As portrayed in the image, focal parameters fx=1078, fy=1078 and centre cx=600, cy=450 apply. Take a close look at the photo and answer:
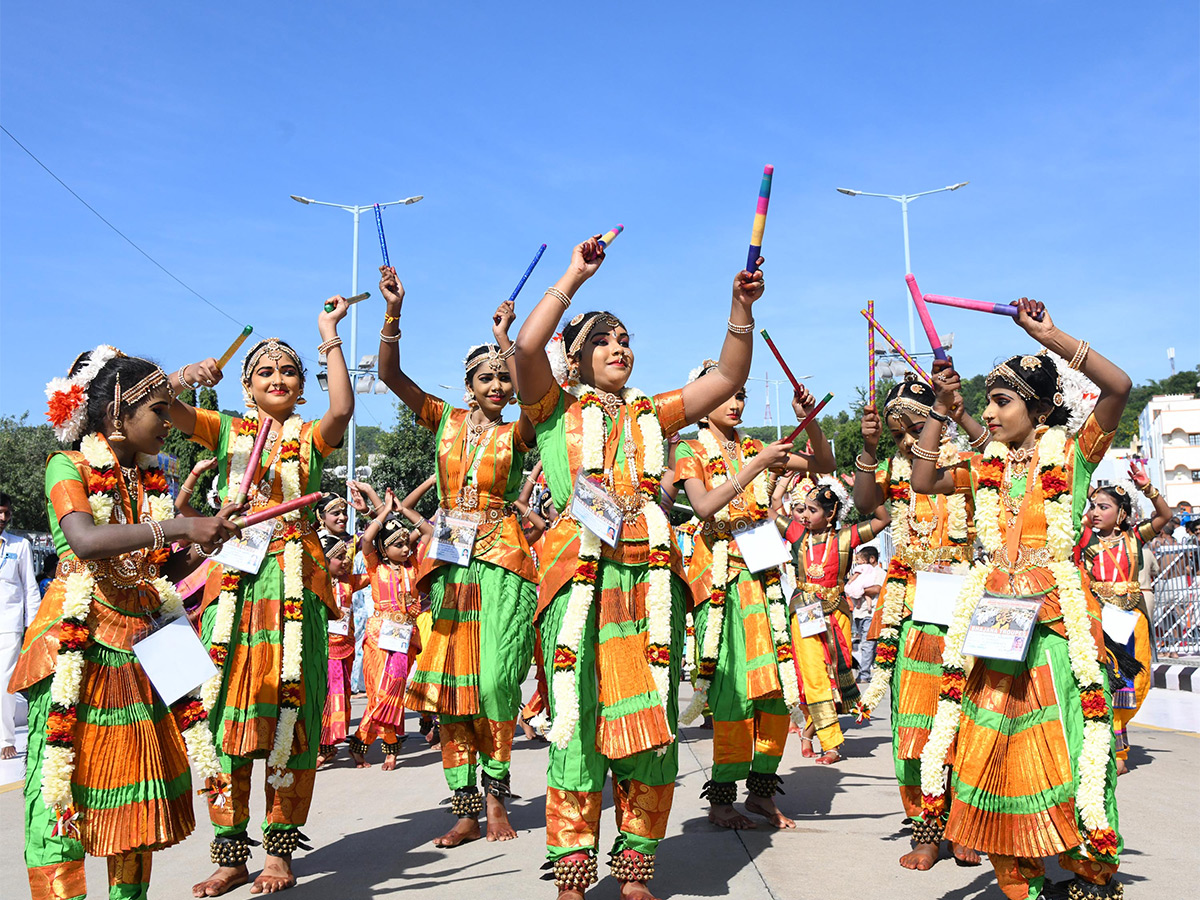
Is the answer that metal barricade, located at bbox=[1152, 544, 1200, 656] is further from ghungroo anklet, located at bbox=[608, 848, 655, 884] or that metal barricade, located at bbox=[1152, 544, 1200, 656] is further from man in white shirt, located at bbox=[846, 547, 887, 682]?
ghungroo anklet, located at bbox=[608, 848, 655, 884]

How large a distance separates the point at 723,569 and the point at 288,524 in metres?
2.29

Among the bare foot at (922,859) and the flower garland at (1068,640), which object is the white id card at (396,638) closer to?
the bare foot at (922,859)

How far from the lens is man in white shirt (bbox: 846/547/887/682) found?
14352 mm

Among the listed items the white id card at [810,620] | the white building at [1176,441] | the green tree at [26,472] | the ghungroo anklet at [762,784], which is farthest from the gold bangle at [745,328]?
the white building at [1176,441]

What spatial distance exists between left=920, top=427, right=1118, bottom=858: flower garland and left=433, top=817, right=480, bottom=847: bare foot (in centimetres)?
243

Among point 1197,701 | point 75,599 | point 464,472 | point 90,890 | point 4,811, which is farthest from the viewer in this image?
point 1197,701

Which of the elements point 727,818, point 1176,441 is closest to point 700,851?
point 727,818

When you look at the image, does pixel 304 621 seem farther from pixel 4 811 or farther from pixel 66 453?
pixel 4 811

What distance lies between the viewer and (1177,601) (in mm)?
15547

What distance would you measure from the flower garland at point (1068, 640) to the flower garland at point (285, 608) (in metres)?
2.91

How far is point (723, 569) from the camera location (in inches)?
231

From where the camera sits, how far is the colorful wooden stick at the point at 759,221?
4.04 m

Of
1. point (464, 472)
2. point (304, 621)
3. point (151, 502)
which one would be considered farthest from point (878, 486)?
point (151, 502)

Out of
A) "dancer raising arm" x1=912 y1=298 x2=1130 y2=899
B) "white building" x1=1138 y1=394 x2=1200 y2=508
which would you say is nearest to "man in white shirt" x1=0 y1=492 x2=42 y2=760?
"dancer raising arm" x1=912 y1=298 x2=1130 y2=899
